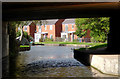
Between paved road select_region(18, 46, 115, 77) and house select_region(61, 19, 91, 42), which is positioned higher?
house select_region(61, 19, 91, 42)

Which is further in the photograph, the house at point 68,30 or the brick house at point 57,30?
the brick house at point 57,30

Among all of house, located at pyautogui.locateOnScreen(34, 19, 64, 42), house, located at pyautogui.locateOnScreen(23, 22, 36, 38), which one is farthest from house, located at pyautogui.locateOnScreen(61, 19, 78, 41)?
house, located at pyautogui.locateOnScreen(23, 22, 36, 38)

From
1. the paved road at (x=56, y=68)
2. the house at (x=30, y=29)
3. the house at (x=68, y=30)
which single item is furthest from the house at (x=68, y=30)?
the paved road at (x=56, y=68)

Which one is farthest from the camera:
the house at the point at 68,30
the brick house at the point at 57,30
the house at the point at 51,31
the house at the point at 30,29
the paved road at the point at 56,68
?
the house at the point at 30,29

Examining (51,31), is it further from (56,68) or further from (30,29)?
(56,68)

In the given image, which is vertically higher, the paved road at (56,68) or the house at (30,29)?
the house at (30,29)

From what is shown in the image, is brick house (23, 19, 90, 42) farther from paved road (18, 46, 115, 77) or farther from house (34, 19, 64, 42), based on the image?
paved road (18, 46, 115, 77)

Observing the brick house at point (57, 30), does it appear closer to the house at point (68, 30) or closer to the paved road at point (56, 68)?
the house at point (68, 30)

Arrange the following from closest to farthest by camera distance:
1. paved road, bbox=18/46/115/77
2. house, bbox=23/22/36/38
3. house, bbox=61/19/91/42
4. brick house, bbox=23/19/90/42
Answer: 1. paved road, bbox=18/46/115/77
2. house, bbox=61/19/91/42
3. brick house, bbox=23/19/90/42
4. house, bbox=23/22/36/38

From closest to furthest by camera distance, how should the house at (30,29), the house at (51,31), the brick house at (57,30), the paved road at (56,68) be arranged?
the paved road at (56,68) → the brick house at (57,30) → the house at (51,31) → the house at (30,29)

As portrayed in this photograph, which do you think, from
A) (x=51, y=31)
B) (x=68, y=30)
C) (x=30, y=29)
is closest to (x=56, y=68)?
(x=68, y=30)

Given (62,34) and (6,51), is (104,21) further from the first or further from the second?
(62,34)

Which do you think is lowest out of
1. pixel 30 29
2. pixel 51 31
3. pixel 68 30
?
pixel 51 31

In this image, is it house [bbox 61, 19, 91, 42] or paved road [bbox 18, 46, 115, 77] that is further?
house [bbox 61, 19, 91, 42]
